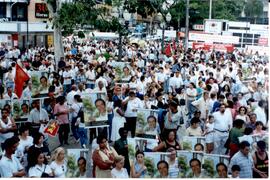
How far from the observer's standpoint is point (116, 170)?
7.29m

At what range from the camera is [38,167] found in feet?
23.2

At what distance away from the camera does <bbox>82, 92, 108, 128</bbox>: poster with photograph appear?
9641 mm

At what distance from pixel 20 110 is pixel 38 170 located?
3.55 metres

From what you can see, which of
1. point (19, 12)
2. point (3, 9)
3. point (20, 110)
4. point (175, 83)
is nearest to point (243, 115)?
point (20, 110)

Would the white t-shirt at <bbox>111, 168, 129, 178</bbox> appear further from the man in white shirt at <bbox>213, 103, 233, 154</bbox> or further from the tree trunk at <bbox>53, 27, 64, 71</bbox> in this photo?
the tree trunk at <bbox>53, 27, 64, 71</bbox>

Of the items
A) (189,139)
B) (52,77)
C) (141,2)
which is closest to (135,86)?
(52,77)

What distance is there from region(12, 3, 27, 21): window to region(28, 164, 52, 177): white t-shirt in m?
32.4

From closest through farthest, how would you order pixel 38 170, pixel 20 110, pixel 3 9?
pixel 38 170, pixel 20 110, pixel 3 9

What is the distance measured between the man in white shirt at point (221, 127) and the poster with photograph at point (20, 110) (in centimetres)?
364

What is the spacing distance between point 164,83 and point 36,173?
9695mm

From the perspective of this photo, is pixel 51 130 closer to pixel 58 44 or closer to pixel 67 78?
pixel 67 78

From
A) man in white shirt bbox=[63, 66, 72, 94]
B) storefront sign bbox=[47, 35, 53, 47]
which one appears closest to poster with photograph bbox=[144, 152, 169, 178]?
man in white shirt bbox=[63, 66, 72, 94]

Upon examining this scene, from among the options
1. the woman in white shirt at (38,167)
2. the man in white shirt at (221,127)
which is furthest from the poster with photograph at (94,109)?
the woman in white shirt at (38,167)

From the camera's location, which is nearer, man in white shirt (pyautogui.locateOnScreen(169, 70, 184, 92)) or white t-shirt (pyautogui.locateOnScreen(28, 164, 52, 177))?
white t-shirt (pyautogui.locateOnScreen(28, 164, 52, 177))
